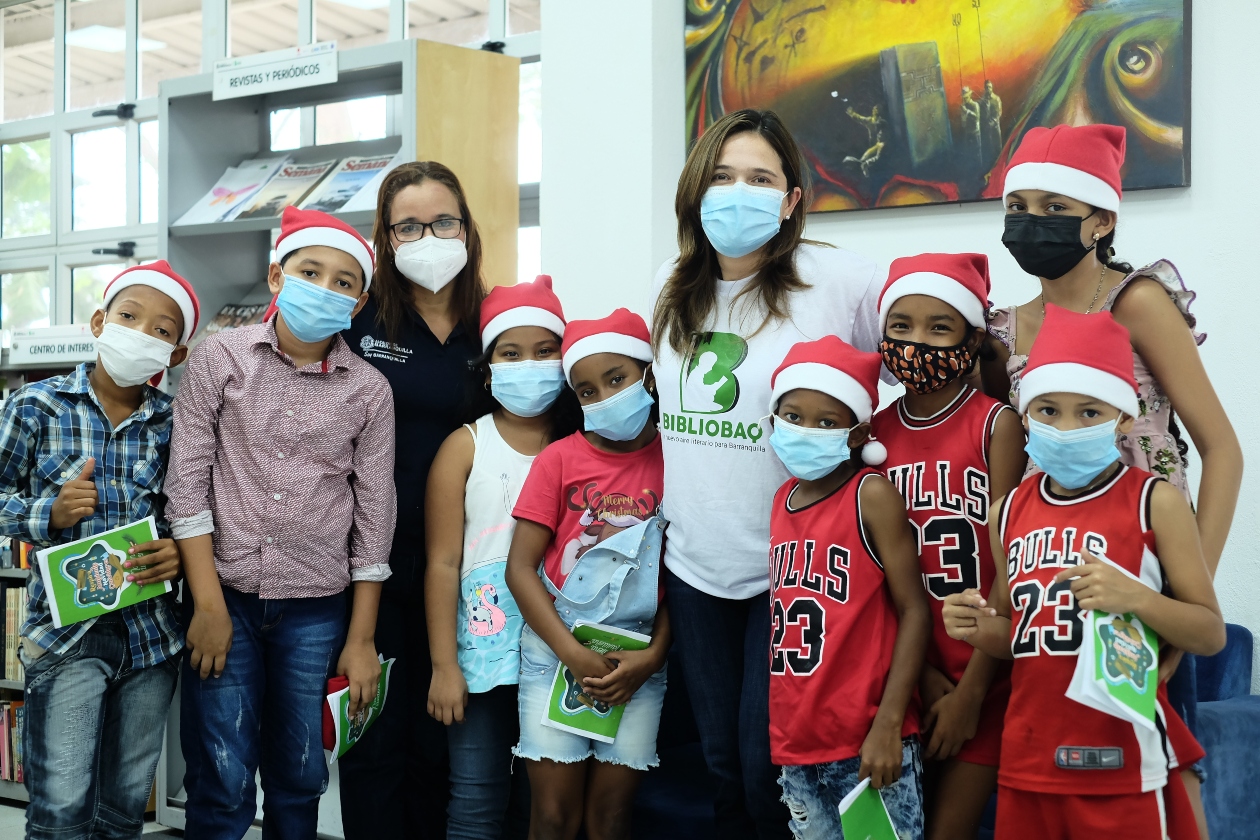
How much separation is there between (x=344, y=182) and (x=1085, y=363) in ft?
8.03

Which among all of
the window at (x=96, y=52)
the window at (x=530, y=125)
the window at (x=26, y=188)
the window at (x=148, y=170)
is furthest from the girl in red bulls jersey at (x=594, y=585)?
the window at (x=26, y=188)

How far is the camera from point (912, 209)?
10.7ft

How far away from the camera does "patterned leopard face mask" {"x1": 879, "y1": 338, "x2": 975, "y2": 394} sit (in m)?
1.79

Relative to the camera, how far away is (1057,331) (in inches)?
64.8

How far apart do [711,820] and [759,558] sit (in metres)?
0.75

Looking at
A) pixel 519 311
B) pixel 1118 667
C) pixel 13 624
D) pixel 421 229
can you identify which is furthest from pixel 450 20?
pixel 1118 667

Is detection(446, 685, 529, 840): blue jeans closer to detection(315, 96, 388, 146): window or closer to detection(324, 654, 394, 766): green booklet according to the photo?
detection(324, 654, 394, 766): green booklet

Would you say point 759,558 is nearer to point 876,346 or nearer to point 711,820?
point 876,346

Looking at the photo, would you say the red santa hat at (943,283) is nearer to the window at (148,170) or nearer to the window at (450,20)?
the window at (450,20)

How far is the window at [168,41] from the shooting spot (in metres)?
4.89

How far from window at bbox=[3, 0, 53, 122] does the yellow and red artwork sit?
3.57m

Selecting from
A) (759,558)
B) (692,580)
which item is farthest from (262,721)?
(759,558)

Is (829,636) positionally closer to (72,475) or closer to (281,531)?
(281,531)

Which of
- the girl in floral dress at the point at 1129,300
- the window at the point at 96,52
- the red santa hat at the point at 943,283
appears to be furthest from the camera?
the window at the point at 96,52
